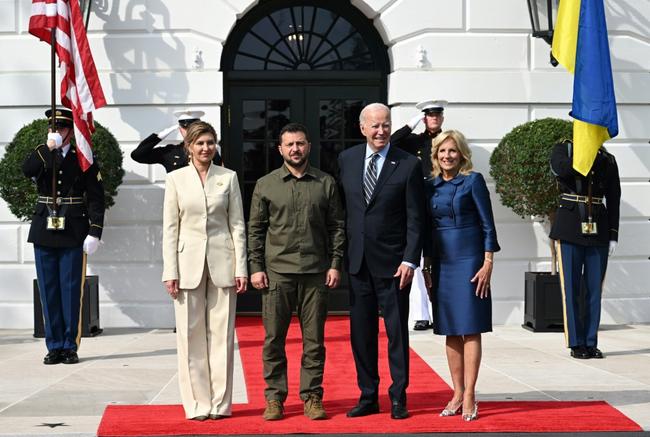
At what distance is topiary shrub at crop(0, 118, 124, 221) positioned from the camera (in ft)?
35.3

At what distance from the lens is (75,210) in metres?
9.53

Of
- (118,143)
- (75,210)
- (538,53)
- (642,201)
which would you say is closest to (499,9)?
(538,53)

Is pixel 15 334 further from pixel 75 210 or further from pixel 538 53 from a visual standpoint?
pixel 538 53

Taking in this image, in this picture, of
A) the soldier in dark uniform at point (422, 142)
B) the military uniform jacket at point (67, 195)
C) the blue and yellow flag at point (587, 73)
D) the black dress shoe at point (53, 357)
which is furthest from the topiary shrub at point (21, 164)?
the blue and yellow flag at point (587, 73)

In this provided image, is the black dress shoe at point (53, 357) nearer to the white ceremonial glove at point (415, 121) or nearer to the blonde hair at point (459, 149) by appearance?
the blonde hair at point (459, 149)

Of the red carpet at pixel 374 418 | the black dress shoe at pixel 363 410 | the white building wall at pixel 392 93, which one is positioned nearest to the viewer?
the red carpet at pixel 374 418

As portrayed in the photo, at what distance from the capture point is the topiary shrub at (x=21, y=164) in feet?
35.3

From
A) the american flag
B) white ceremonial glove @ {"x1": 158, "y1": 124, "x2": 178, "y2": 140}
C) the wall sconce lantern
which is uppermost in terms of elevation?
the wall sconce lantern

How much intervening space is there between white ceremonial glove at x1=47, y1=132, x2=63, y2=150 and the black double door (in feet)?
10.8

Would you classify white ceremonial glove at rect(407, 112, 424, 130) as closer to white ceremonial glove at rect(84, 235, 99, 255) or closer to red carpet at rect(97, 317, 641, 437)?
white ceremonial glove at rect(84, 235, 99, 255)

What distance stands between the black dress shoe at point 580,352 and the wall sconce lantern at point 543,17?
3.34 meters

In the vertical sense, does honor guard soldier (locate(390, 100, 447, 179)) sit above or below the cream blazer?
above

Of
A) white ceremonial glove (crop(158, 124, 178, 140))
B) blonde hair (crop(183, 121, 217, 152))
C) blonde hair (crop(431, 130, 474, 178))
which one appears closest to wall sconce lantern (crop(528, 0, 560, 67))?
white ceremonial glove (crop(158, 124, 178, 140))

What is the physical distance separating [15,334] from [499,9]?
6.16 metres
